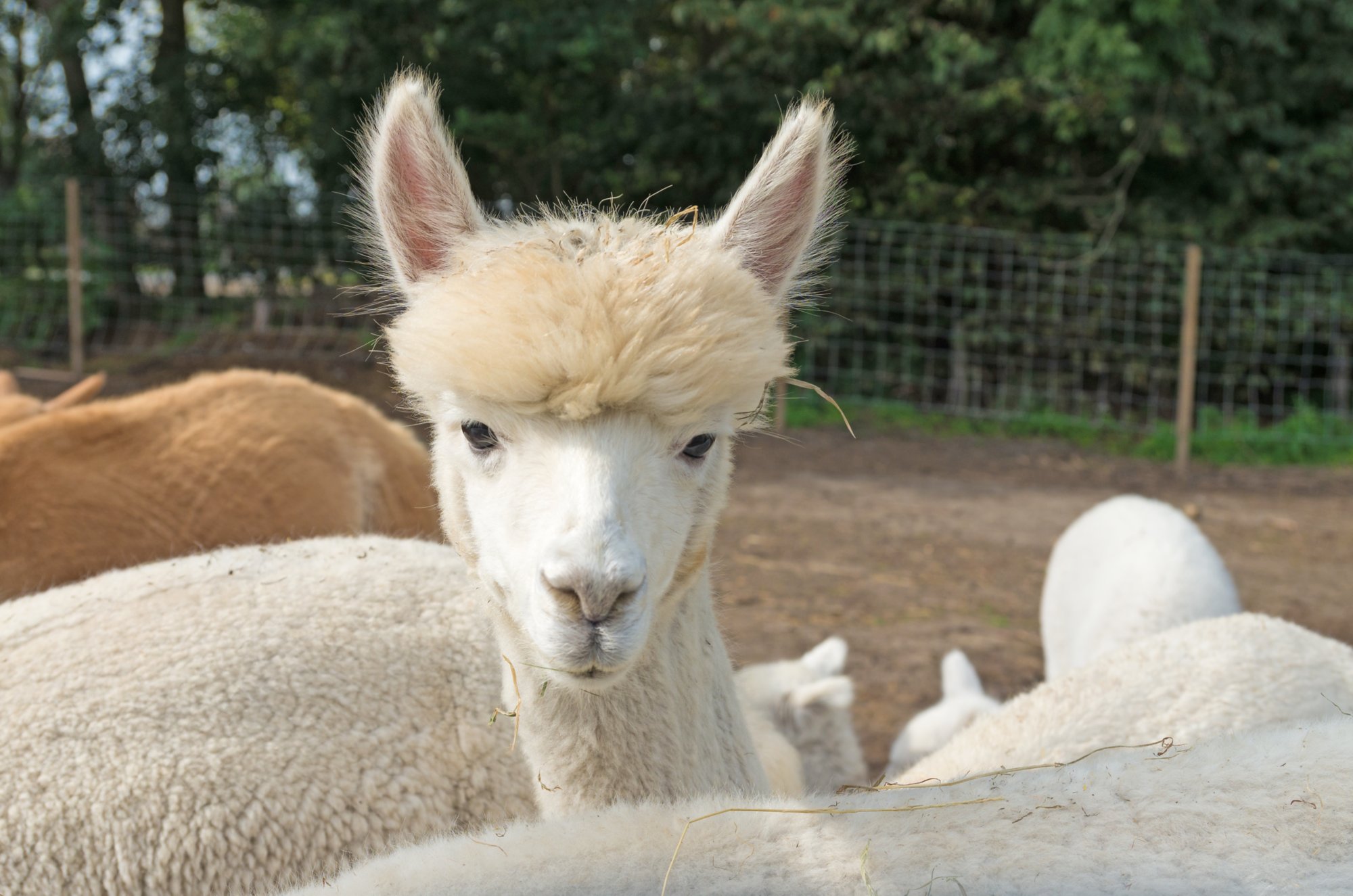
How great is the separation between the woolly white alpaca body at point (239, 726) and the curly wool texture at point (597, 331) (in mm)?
888

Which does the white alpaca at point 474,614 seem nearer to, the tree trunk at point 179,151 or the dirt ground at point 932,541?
the dirt ground at point 932,541

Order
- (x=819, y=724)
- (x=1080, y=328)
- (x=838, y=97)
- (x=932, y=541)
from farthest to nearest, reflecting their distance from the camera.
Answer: (x=838, y=97)
(x=1080, y=328)
(x=932, y=541)
(x=819, y=724)

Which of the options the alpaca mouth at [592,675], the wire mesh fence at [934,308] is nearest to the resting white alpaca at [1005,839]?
Answer: the alpaca mouth at [592,675]

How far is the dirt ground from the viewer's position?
5.29m

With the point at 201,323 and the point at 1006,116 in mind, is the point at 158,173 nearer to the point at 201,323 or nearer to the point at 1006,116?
the point at 201,323

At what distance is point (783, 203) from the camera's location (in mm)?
1983

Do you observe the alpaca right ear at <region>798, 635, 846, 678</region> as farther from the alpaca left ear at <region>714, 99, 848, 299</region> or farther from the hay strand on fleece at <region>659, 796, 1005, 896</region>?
the hay strand on fleece at <region>659, 796, 1005, 896</region>

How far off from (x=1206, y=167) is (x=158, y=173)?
13.3 meters

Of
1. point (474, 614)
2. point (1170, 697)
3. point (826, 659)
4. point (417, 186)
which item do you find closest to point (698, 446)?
point (417, 186)

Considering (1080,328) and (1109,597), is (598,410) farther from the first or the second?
(1080,328)

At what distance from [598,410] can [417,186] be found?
66cm

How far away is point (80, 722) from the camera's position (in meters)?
2.18

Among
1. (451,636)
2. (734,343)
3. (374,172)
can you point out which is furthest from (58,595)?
(734,343)

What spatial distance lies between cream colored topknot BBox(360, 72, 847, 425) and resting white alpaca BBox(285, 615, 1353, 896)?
63cm
